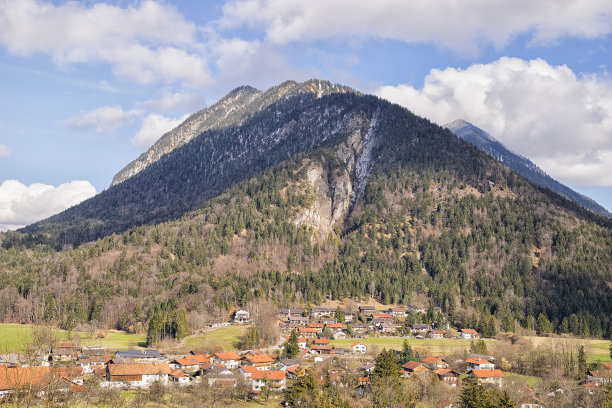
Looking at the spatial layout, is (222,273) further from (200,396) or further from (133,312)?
(200,396)

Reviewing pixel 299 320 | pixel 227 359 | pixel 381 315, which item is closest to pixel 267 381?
pixel 227 359

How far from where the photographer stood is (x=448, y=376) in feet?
307

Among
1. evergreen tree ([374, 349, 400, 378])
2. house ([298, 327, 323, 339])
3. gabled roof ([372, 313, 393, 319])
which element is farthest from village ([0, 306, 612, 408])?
gabled roof ([372, 313, 393, 319])

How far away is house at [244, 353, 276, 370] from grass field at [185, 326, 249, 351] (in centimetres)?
1634

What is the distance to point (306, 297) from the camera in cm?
17812

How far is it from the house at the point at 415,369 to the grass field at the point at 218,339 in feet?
145

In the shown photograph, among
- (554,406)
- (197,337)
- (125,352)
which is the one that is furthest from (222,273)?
(554,406)

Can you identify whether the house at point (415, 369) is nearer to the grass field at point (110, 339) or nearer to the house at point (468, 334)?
the house at point (468, 334)

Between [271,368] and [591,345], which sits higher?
[591,345]

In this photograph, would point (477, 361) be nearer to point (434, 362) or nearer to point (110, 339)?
point (434, 362)

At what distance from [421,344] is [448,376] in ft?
120

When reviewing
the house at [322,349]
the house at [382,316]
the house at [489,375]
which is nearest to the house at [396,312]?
the house at [382,316]

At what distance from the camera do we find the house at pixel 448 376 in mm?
91438

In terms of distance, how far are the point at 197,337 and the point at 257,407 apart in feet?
190
